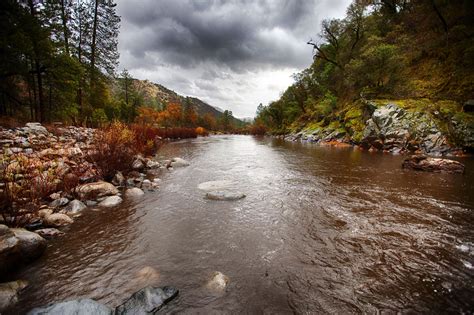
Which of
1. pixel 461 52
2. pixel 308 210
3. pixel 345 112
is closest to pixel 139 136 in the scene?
pixel 308 210

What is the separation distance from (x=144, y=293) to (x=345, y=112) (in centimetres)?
3196

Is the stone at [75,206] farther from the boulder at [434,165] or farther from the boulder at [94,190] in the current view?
the boulder at [434,165]

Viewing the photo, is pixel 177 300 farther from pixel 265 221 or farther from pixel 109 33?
pixel 109 33

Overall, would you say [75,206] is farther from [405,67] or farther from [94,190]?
[405,67]

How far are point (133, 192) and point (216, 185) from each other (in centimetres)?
293

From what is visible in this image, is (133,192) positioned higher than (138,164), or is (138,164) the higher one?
(138,164)

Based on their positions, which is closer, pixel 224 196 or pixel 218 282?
pixel 218 282

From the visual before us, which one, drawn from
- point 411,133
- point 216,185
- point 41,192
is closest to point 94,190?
point 41,192

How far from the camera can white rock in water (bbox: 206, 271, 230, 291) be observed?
2936 mm

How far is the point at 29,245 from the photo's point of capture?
3.43 meters

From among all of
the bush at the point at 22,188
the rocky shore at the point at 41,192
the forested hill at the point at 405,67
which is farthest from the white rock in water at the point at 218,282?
the forested hill at the point at 405,67

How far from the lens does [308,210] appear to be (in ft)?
19.0

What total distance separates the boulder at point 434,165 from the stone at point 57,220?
46.1 ft

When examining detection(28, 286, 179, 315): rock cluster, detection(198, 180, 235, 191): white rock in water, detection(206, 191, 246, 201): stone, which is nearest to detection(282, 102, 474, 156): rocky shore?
detection(198, 180, 235, 191): white rock in water
